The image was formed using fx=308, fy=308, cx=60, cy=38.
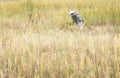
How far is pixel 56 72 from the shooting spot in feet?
10.4

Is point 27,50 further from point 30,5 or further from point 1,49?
point 30,5

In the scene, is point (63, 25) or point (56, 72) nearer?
point (56, 72)

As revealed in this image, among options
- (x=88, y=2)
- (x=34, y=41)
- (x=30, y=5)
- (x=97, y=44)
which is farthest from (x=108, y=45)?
(x=88, y=2)

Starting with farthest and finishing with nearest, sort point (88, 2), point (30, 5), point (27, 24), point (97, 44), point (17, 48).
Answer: point (88, 2), point (30, 5), point (27, 24), point (97, 44), point (17, 48)

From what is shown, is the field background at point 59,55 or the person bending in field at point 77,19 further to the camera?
the person bending in field at point 77,19

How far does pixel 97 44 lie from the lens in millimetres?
4027

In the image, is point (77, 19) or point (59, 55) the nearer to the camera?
point (59, 55)

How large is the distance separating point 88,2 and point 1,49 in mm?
5047

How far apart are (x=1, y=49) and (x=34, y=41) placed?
58 cm

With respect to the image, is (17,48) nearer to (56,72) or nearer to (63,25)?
(56,72)

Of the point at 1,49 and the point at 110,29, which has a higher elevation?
the point at 1,49

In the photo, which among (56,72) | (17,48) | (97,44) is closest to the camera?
(56,72)

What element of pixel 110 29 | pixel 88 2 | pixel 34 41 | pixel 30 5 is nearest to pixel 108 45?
pixel 34 41

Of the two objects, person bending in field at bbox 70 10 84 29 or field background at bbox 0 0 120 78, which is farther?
person bending in field at bbox 70 10 84 29
